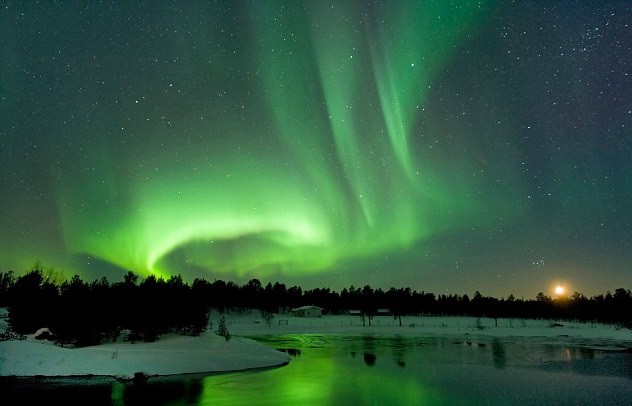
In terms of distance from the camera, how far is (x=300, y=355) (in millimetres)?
37875

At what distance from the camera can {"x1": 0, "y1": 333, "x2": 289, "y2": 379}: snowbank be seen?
25.2 metres

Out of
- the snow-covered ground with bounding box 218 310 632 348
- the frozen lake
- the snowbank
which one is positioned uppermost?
the snowbank

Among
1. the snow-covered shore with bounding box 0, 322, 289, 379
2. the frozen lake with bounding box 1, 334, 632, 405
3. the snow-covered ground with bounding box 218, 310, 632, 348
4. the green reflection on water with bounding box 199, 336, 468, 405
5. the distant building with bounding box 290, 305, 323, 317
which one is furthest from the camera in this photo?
the distant building with bounding box 290, 305, 323, 317

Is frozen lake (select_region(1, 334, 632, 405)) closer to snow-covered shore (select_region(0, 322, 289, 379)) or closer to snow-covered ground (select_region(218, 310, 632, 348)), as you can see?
snow-covered shore (select_region(0, 322, 289, 379))

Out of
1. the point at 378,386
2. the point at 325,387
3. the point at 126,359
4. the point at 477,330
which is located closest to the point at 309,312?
Answer: the point at 477,330

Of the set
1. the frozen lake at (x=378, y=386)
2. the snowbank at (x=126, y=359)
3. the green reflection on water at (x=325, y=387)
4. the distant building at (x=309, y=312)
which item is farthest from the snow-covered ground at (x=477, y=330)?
the snowbank at (x=126, y=359)

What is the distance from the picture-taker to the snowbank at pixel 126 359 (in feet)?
82.8

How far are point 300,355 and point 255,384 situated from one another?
53.3 feet

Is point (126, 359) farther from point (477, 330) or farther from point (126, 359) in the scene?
point (477, 330)

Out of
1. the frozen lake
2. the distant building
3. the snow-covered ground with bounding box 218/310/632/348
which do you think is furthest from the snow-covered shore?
the distant building

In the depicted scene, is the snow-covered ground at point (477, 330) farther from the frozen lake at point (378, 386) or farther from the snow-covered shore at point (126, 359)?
the snow-covered shore at point (126, 359)

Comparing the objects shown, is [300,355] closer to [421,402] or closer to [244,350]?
[244,350]

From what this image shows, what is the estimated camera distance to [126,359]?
26500mm

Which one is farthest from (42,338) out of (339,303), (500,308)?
(500,308)
